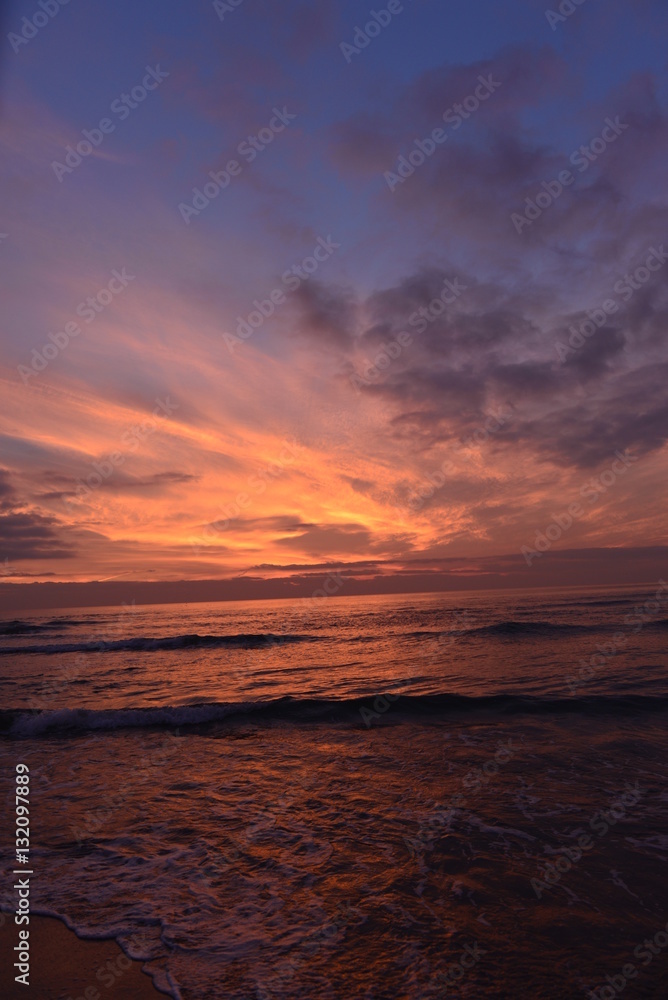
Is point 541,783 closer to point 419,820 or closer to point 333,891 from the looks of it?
point 419,820

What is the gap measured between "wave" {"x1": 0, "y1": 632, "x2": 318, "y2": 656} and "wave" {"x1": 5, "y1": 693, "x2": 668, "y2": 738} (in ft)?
71.9

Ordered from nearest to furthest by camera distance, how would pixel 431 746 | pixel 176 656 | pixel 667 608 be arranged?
1. pixel 431 746
2. pixel 176 656
3. pixel 667 608

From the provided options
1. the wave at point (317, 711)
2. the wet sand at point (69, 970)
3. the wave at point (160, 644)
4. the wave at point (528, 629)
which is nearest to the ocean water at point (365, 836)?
the wave at point (317, 711)

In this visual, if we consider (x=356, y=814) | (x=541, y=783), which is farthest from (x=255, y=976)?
(x=541, y=783)

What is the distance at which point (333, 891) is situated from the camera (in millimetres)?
6602

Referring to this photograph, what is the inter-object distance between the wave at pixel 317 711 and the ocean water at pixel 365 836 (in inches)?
4.4

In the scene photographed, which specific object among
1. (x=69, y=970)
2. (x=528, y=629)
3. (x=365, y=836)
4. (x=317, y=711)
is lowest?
(x=528, y=629)

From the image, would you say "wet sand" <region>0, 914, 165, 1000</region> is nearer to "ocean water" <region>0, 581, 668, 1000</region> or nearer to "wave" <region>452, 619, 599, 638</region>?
"ocean water" <region>0, 581, 668, 1000</region>

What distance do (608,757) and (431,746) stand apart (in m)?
3.99

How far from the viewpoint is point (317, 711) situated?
1817 centimetres

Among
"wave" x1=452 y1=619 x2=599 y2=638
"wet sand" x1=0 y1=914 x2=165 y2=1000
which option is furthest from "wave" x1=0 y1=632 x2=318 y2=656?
"wet sand" x1=0 y1=914 x2=165 y2=1000

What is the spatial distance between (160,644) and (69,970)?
4011 cm

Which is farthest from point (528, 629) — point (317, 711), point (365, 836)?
point (365, 836)

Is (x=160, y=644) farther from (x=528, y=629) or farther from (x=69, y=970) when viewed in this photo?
(x=69, y=970)
